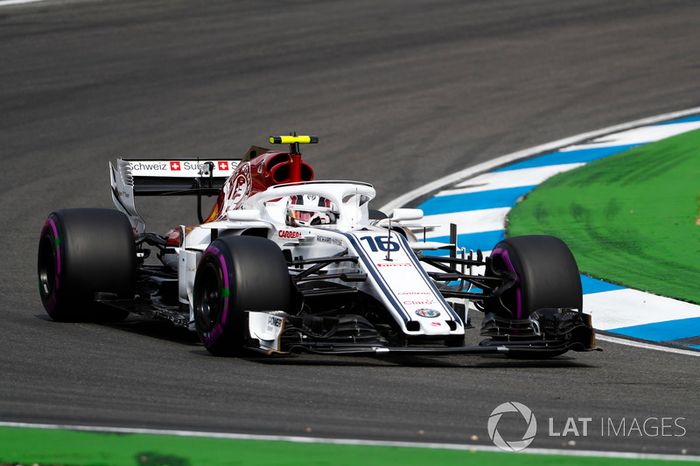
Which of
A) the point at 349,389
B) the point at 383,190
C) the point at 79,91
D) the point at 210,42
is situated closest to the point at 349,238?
the point at 349,389

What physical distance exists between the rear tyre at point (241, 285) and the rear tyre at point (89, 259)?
1.46 meters

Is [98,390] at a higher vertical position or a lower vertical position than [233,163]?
lower

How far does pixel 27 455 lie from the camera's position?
19.9 ft

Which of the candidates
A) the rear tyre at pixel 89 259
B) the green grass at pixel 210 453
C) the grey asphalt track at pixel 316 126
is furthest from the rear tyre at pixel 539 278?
the green grass at pixel 210 453

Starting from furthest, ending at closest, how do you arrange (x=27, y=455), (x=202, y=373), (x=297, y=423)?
(x=202, y=373) < (x=297, y=423) < (x=27, y=455)

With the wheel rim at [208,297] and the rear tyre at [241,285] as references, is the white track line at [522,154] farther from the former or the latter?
the rear tyre at [241,285]

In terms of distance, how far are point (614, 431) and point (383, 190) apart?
30.4 feet

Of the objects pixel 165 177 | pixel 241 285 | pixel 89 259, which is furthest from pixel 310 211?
pixel 165 177

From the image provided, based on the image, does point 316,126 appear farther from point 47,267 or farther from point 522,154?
point 47,267

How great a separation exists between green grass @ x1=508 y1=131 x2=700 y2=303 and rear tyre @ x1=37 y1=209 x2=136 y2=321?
4.01 metres

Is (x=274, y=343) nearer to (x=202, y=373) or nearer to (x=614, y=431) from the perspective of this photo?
(x=202, y=373)

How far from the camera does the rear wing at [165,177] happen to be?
11852mm

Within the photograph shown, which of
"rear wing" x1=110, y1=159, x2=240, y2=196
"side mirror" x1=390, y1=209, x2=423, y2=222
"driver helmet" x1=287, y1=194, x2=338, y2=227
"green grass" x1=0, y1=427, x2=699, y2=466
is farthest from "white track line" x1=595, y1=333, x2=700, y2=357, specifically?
"rear wing" x1=110, y1=159, x2=240, y2=196

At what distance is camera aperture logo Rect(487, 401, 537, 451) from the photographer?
648cm
